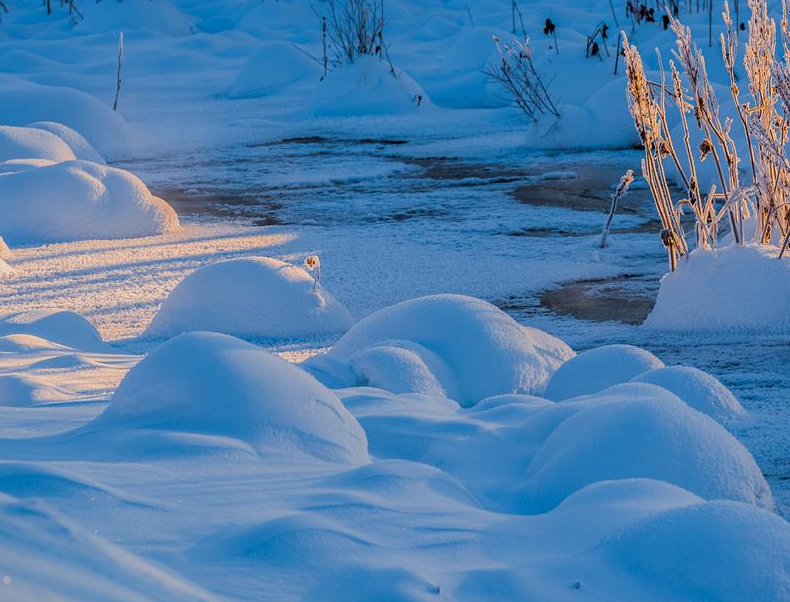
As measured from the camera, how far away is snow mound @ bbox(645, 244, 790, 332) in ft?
14.3

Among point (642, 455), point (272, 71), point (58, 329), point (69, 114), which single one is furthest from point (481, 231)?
point (272, 71)

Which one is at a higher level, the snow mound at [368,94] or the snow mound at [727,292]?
the snow mound at [727,292]

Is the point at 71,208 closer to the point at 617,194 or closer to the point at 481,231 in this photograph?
the point at 481,231

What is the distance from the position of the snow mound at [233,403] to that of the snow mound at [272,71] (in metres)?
11.6

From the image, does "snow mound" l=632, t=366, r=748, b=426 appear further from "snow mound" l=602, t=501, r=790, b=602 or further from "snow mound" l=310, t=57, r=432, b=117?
"snow mound" l=310, t=57, r=432, b=117

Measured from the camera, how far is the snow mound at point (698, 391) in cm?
302

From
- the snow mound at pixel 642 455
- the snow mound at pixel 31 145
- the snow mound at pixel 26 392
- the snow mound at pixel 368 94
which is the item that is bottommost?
the snow mound at pixel 368 94

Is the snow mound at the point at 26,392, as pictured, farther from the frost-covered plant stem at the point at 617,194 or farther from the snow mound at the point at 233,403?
the frost-covered plant stem at the point at 617,194

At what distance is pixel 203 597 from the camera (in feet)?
4.16

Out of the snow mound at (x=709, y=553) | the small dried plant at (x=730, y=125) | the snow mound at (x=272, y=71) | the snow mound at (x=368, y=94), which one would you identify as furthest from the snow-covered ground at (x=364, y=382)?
the snow mound at (x=272, y=71)

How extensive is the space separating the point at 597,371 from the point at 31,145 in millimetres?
5734

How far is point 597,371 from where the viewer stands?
126 inches

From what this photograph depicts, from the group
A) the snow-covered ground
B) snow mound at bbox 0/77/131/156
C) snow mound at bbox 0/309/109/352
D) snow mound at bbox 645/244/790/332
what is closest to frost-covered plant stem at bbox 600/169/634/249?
the snow-covered ground

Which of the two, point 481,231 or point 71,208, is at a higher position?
point 71,208
